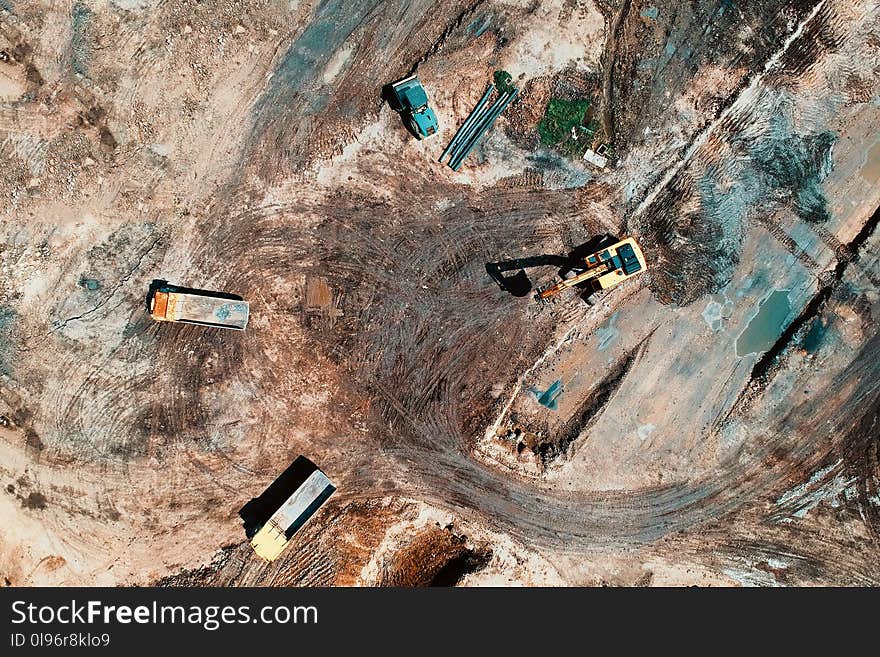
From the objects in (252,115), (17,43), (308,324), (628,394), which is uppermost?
(17,43)

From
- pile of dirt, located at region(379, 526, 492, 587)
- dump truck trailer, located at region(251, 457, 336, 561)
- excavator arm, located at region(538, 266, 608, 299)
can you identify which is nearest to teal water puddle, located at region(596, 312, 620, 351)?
excavator arm, located at region(538, 266, 608, 299)

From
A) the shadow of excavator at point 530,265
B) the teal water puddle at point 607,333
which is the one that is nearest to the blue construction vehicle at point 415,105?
the shadow of excavator at point 530,265

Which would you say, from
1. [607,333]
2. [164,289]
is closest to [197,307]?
[164,289]

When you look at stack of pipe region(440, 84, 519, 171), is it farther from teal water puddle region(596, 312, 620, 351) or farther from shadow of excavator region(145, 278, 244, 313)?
shadow of excavator region(145, 278, 244, 313)

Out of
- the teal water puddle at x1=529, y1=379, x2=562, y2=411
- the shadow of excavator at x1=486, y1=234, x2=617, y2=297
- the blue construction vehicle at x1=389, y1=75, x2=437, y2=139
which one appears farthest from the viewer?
the teal water puddle at x1=529, y1=379, x2=562, y2=411

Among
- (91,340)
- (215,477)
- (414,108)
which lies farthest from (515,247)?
(91,340)

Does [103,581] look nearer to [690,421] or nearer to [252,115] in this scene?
[252,115]

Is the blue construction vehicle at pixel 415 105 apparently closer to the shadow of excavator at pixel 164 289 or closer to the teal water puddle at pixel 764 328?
the shadow of excavator at pixel 164 289
